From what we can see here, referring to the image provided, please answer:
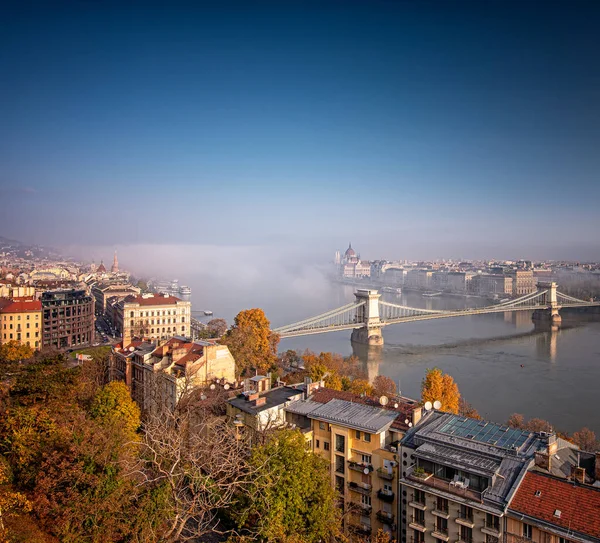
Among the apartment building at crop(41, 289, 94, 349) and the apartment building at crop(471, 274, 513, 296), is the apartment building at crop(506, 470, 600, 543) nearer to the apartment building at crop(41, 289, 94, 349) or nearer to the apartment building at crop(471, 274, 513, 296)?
the apartment building at crop(41, 289, 94, 349)

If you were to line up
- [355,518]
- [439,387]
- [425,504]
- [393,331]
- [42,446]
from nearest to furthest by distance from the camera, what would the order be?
[425,504] < [42,446] < [355,518] < [439,387] < [393,331]

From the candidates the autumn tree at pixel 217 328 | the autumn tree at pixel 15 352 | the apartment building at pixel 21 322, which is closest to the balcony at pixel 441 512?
the autumn tree at pixel 15 352

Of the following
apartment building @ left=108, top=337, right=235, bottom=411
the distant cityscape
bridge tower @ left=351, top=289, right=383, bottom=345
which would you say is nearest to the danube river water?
bridge tower @ left=351, top=289, right=383, bottom=345

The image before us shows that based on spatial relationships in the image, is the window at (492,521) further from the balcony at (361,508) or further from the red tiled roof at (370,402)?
the balcony at (361,508)

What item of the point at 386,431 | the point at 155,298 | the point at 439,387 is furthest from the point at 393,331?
the point at 386,431

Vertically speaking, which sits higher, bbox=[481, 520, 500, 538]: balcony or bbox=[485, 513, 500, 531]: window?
bbox=[485, 513, 500, 531]: window

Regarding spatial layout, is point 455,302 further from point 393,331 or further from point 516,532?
point 516,532
